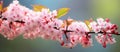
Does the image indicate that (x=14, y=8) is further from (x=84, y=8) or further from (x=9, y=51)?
(x=84, y=8)

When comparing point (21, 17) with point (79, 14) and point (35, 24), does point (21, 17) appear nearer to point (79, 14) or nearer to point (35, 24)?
point (35, 24)

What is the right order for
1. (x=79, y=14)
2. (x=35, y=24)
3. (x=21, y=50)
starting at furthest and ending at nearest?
(x=79, y=14) < (x=21, y=50) < (x=35, y=24)

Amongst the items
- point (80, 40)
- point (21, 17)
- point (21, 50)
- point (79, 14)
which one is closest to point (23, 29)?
point (21, 17)

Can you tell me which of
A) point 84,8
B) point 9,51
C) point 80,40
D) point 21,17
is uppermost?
point 84,8

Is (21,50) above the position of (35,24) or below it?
below

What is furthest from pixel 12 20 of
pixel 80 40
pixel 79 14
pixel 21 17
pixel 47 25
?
pixel 79 14

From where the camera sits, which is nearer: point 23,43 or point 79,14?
point 23,43

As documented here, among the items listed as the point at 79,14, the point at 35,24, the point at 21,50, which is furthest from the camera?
the point at 79,14
